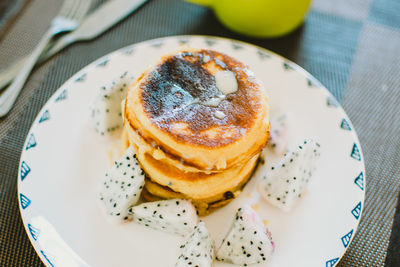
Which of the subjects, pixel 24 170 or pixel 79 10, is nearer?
pixel 24 170

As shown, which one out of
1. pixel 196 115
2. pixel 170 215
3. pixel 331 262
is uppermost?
pixel 196 115

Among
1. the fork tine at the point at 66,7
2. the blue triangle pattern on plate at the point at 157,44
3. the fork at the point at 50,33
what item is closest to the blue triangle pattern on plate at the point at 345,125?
the blue triangle pattern on plate at the point at 157,44

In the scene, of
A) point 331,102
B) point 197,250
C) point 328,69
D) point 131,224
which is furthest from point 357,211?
point 328,69

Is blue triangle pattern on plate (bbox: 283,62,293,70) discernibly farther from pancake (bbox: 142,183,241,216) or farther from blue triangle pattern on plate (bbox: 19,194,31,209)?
blue triangle pattern on plate (bbox: 19,194,31,209)

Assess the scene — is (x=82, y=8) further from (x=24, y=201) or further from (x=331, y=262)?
(x=331, y=262)

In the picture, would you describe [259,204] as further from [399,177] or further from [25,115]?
[25,115]

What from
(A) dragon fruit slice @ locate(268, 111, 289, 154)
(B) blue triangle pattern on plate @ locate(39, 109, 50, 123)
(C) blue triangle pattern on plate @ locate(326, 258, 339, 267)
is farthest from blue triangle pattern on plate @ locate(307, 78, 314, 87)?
(B) blue triangle pattern on plate @ locate(39, 109, 50, 123)
